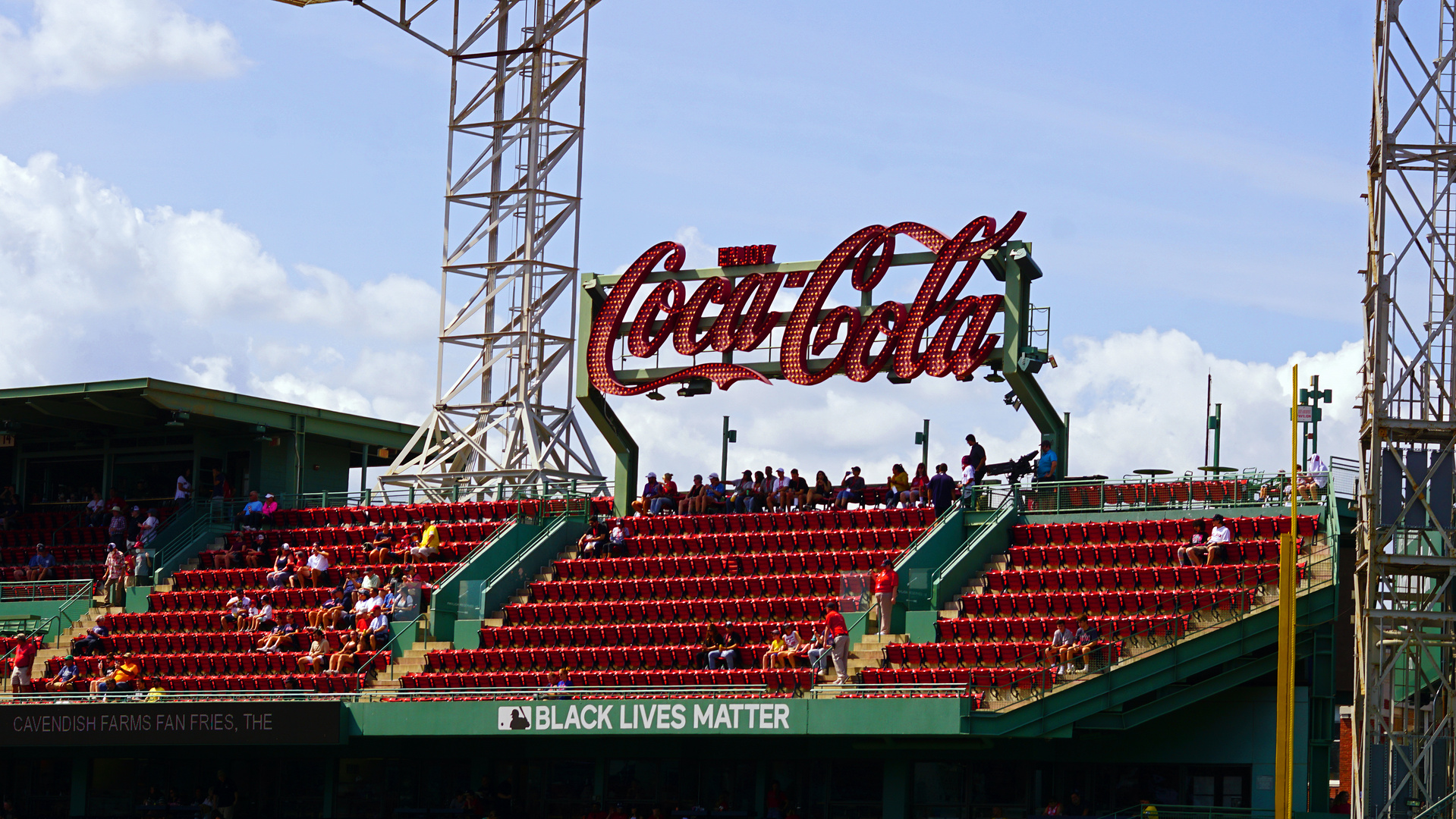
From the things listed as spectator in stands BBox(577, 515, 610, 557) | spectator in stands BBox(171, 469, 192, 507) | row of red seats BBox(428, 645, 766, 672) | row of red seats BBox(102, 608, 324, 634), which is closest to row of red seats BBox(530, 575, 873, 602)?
spectator in stands BBox(577, 515, 610, 557)

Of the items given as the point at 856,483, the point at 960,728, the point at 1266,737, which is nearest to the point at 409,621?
the point at 856,483

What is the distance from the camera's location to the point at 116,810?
116 ft

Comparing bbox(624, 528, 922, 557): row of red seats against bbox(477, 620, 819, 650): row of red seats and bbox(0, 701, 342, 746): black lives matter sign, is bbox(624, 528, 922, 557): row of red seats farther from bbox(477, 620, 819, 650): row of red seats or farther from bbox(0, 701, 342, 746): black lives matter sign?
bbox(0, 701, 342, 746): black lives matter sign

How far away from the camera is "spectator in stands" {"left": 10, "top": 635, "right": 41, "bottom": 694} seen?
35562 millimetres

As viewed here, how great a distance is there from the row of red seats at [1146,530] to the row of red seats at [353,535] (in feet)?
33.3

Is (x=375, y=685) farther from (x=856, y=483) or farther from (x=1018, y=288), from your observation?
(x=1018, y=288)

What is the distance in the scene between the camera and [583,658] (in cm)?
3197

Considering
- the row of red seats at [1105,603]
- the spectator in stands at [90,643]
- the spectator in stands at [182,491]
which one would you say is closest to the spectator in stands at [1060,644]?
the row of red seats at [1105,603]

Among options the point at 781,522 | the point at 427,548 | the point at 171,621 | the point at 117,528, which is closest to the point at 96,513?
the point at 117,528

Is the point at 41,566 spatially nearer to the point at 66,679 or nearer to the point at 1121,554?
the point at 66,679

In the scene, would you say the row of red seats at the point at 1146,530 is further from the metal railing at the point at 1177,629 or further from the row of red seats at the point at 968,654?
the row of red seats at the point at 968,654

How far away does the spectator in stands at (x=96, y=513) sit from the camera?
141 ft

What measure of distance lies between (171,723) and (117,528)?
420 inches

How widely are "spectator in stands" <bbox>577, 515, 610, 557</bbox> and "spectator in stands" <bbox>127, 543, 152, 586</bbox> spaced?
8.89 metres
